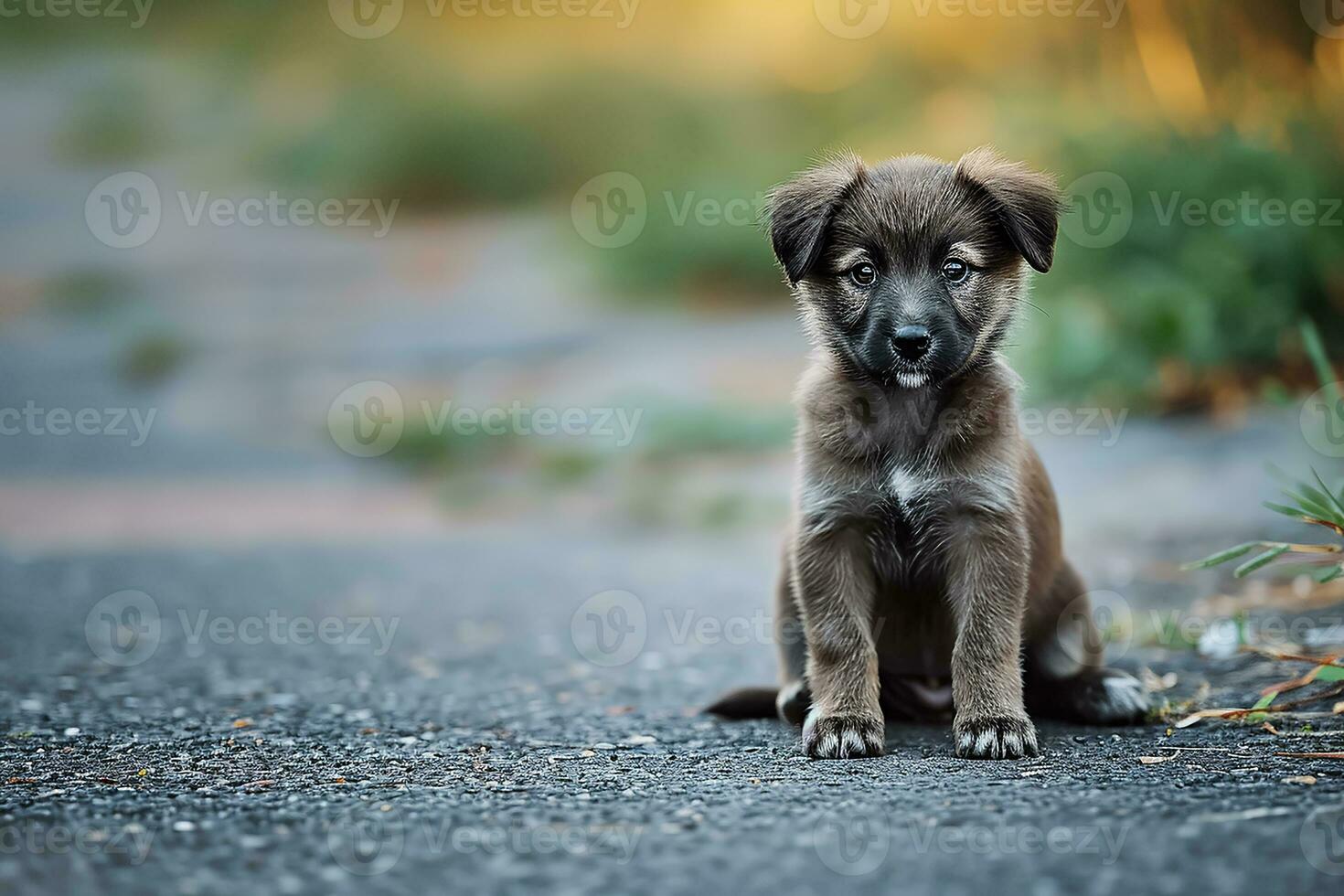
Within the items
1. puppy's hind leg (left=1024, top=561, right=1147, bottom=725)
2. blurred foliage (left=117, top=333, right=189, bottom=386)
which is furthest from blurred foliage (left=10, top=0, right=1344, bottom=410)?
puppy's hind leg (left=1024, top=561, right=1147, bottom=725)

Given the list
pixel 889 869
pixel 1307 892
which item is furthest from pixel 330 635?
pixel 1307 892

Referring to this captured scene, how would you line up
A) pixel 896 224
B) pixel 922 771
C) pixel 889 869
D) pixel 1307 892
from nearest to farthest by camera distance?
pixel 1307 892 < pixel 889 869 < pixel 922 771 < pixel 896 224

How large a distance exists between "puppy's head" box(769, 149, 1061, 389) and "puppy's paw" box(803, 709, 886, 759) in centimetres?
103

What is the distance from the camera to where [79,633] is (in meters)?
6.75

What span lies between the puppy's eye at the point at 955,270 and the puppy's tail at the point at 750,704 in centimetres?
160

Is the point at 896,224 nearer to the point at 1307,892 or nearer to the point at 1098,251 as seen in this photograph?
the point at 1307,892

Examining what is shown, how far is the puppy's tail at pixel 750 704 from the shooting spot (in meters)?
4.76

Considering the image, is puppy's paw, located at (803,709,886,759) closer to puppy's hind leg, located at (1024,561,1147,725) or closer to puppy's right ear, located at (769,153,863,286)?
puppy's hind leg, located at (1024,561,1147,725)

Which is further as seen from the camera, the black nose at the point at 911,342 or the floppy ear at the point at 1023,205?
the floppy ear at the point at 1023,205

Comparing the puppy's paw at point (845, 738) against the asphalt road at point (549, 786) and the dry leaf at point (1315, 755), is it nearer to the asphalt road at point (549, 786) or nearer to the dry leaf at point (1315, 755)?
the asphalt road at point (549, 786)

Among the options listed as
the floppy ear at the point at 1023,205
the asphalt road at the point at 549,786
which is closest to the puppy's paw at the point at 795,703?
the asphalt road at the point at 549,786

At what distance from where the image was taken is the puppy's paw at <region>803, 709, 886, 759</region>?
3.99 m

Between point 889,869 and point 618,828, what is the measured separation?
0.70 m

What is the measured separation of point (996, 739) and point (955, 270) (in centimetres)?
142
